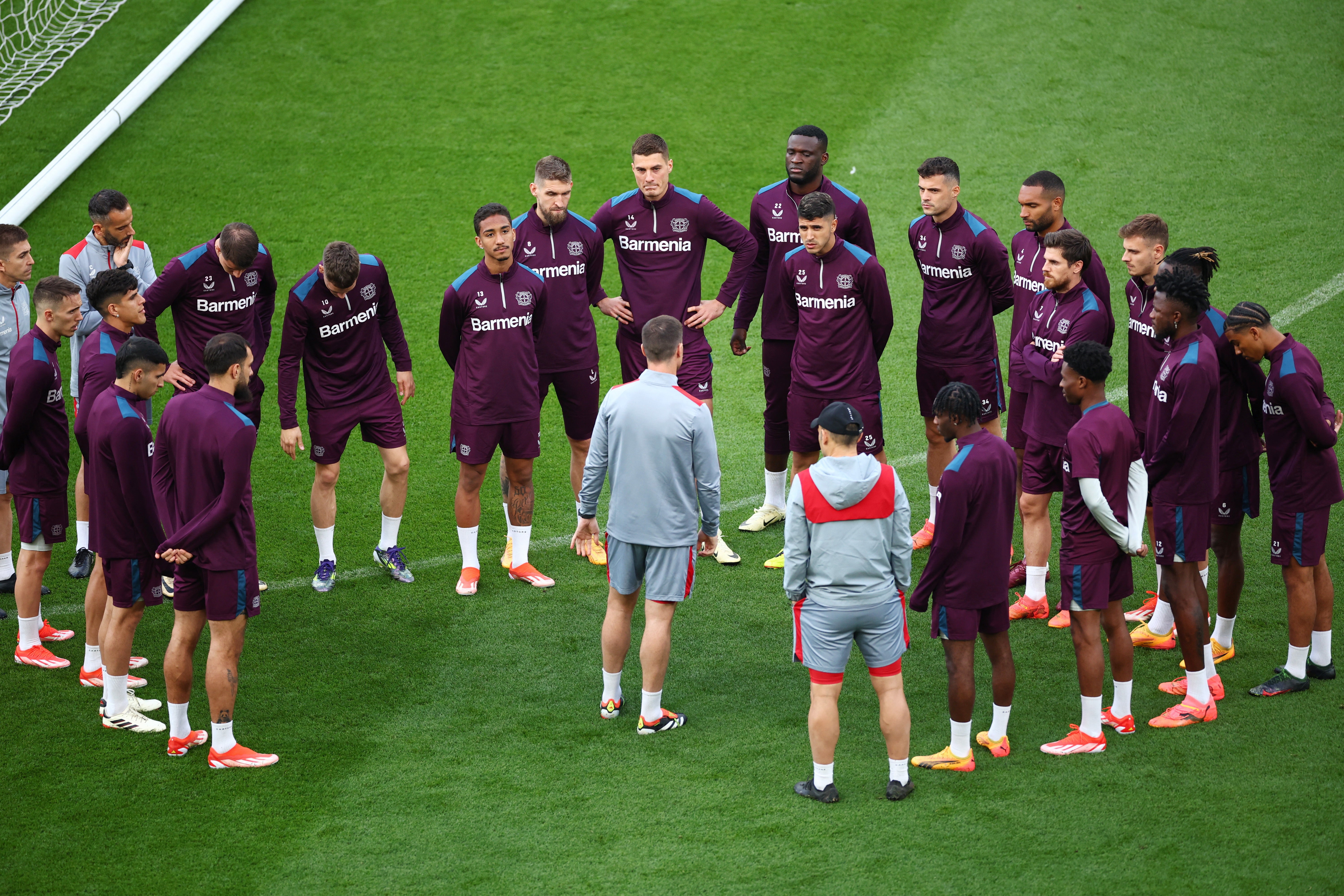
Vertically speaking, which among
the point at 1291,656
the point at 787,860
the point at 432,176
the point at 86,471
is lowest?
the point at 787,860

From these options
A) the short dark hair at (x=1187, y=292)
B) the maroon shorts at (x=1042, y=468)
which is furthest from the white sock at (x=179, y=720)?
the short dark hair at (x=1187, y=292)

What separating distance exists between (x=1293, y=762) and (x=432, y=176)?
9.97m

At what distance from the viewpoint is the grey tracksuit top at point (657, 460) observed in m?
5.74

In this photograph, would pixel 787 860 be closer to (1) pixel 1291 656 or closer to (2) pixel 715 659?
(2) pixel 715 659

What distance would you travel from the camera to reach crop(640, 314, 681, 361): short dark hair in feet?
18.8

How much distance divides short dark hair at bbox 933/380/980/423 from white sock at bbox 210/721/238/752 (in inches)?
136

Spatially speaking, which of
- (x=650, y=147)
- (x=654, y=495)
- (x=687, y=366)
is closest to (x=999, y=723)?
(x=654, y=495)

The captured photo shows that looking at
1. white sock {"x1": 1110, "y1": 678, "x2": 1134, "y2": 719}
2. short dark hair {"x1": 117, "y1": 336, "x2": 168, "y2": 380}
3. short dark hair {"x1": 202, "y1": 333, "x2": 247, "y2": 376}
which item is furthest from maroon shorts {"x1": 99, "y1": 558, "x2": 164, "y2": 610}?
white sock {"x1": 1110, "y1": 678, "x2": 1134, "y2": 719}

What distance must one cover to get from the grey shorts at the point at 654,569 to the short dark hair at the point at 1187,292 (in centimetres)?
251

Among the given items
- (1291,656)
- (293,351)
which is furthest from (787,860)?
(293,351)

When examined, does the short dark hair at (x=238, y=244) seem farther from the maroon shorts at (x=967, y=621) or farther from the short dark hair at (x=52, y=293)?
the maroon shorts at (x=967, y=621)

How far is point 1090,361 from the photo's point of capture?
550 centimetres

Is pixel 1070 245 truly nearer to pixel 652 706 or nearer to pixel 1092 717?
pixel 1092 717

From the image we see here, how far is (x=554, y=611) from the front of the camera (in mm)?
7336
